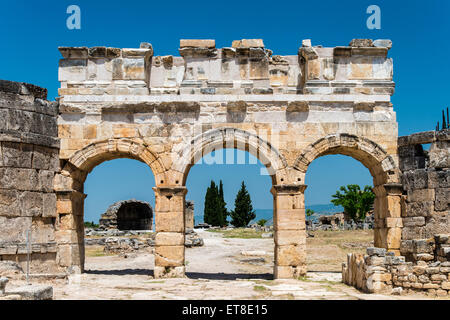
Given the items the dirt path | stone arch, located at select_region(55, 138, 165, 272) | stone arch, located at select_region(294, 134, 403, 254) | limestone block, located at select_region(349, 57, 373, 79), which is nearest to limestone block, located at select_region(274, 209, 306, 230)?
stone arch, located at select_region(294, 134, 403, 254)

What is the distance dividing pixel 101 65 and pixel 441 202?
8221mm

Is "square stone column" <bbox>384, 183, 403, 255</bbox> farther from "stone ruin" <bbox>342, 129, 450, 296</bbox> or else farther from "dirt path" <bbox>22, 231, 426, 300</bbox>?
"dirt path" <bbox>22, 231, 426, 300</bbox>

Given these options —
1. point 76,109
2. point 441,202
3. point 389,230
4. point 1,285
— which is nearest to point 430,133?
point 441,202

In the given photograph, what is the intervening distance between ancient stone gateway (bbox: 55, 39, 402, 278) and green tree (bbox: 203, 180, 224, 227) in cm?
2948

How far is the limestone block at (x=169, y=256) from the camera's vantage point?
1101 cm

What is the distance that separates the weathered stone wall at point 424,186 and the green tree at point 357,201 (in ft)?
78.1

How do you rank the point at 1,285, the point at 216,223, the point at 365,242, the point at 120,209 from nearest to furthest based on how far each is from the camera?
the point at 1,285 → the point at 365,242 → the point at 120,209 → the point at 216,223

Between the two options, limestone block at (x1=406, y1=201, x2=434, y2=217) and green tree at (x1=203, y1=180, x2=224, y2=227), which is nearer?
limestone block at (x1=406, y1=201, x2=434, y2=217)

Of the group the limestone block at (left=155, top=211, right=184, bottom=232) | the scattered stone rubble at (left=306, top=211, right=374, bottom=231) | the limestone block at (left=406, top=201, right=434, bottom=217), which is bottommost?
the scattered stone rubble at (left=306, top=211, right=374, bottom=231)

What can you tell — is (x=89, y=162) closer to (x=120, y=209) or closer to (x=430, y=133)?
(x=430, y=133)

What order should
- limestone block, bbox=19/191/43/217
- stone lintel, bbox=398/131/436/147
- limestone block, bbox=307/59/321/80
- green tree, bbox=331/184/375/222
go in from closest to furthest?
limestone block, bbox=19/191/43/217 < stone lintel, bbox=398/131/436/147 < limestone block, bbox=307/59/321/80 < green tree, bbox=331/184/375/222

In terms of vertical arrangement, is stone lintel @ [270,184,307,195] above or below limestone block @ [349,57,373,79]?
below

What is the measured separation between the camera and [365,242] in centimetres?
2067

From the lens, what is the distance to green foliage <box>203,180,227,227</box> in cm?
4119
